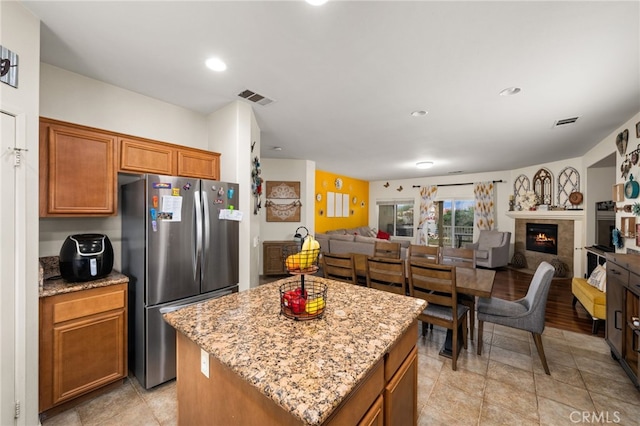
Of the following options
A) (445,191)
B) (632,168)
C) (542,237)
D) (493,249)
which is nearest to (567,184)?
(542,237)

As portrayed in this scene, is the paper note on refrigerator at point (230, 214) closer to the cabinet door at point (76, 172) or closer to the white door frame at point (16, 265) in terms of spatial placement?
the cabinet door at point (76, 172)

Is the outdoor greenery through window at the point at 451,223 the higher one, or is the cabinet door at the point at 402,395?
the outdoor greenery through window at the point at 451,223

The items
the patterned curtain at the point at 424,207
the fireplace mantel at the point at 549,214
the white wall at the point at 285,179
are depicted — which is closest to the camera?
the fireplace mantel at the point at 549,214

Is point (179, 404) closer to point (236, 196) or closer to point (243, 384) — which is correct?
point (243, 384)

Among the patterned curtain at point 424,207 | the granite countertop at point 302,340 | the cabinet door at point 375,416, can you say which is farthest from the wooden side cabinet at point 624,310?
the patterned curtain at point 424,207

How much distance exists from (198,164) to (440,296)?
2716 millimetres

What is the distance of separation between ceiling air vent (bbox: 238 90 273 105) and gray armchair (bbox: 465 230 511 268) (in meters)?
5.90

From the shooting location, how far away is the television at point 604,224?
14.1ft

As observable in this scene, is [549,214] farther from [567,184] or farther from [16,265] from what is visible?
[16,265]

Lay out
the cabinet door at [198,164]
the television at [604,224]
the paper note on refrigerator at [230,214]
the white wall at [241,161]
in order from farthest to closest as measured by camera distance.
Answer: the television at [604,224] → the white wall at [241,161] → the cabinet door at [198,164] → the paper note on refrigerator at [230,214]

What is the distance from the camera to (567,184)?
215 inches

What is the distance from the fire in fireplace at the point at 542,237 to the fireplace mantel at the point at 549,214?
0.30 meters

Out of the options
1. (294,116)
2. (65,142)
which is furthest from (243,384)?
(294,116)

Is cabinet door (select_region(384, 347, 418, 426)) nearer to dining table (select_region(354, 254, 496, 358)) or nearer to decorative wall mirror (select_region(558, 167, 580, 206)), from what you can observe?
dining table (select_region(354, 254, 496, 358))
